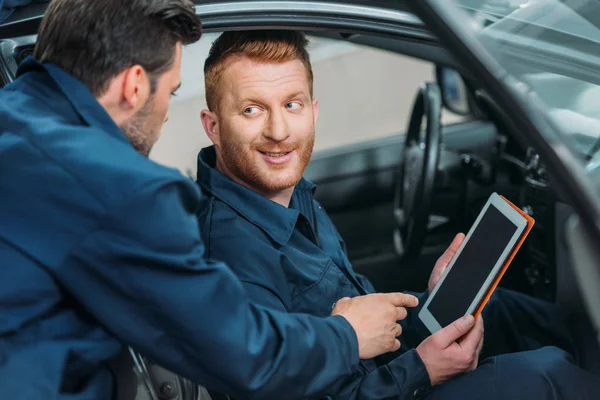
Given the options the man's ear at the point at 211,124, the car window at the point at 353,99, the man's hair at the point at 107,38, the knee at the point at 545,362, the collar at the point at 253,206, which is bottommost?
the car window at the point at 353,99

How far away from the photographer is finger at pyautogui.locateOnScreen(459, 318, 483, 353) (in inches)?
72.0

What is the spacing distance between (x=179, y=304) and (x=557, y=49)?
3.46 feet

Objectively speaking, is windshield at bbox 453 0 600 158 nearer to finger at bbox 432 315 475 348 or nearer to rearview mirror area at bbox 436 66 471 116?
finger at bbox 432 315 475 348

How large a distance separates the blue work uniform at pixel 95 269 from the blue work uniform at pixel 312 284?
311 mm

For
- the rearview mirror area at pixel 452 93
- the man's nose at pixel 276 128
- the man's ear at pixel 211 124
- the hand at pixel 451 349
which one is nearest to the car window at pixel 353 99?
the rearview mirror area at pixel 452 93

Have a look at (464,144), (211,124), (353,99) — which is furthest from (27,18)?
(353,99)

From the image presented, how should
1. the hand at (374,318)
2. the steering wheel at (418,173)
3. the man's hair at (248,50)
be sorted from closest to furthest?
the hand at (374,318)
the man's hair at (248,50)
the steering wheel at (418,173)

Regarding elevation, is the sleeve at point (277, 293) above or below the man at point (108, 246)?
below

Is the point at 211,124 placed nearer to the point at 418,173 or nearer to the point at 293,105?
the point at 293,105

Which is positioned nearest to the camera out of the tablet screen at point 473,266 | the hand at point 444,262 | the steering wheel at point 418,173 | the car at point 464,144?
the car at point 464,144

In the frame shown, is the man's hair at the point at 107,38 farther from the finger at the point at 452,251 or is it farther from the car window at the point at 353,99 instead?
the car window at the point at 353,99

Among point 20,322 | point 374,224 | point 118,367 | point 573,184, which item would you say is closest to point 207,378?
point 118,367

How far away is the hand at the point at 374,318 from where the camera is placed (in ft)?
5.68

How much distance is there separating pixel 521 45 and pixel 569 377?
0.68 metres
